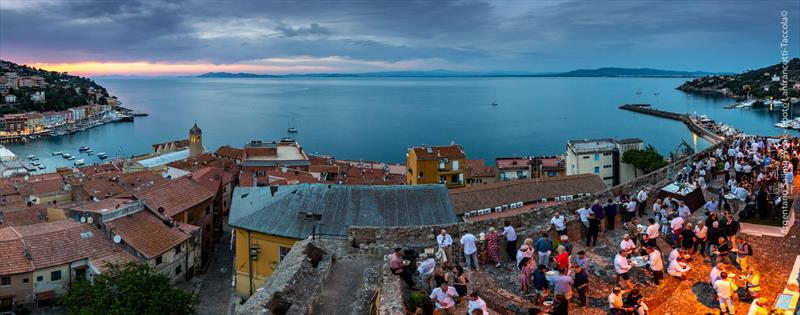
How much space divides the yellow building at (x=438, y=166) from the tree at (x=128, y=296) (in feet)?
87.7

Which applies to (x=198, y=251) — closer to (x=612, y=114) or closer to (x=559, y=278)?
(x=559, y=278)

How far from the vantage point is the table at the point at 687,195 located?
578 inches

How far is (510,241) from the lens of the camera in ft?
38.5

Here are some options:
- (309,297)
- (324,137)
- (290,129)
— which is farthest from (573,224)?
(290,129)

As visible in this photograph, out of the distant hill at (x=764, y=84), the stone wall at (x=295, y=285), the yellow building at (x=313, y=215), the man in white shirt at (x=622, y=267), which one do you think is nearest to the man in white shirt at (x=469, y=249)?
the man in white shirt at (x=622, y=267)

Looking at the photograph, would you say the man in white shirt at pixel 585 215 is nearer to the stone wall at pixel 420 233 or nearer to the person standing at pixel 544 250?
the stone wall at pixel 420 233

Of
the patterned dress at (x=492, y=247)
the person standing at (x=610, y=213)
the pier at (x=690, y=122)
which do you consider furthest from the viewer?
the pier at (x=690, y=122)

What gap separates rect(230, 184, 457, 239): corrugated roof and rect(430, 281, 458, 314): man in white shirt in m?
11.4

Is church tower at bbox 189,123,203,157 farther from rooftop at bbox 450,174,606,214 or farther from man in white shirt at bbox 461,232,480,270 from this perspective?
man in white shirt at bbox 461,232,480,270

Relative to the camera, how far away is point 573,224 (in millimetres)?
12930

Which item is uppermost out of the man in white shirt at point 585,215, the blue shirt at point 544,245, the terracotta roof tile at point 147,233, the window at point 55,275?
the man in white shirt at point 585,215

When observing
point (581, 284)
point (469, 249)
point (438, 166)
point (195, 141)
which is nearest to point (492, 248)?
point (469, 249)

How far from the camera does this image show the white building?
50122mm

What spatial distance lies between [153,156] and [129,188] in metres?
32.7
